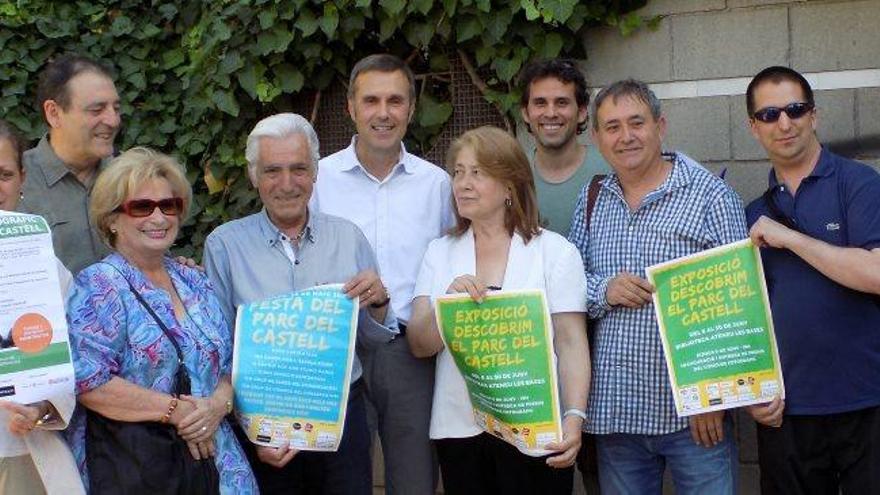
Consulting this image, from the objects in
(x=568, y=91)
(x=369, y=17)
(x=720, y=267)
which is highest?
(x=369, y=17)

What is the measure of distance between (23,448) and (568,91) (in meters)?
2.36

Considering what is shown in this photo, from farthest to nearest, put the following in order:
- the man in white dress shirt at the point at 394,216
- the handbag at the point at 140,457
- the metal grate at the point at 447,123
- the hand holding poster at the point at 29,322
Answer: the metal grate at the point at 447,123
the man in white dress shirt at the point at 394,216
the handbag at the point at 140,457
the hand holding poster at the point at 29,322

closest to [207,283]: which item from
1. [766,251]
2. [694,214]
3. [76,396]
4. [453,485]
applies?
[76,396]

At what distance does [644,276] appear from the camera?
3.71m

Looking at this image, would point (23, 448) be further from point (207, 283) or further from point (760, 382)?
point (760, 382)

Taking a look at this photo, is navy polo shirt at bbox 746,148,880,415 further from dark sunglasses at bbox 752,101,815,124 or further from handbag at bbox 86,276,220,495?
handbag at bbox 86,276,220,495

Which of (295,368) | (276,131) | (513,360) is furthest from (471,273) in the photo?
(276,131)

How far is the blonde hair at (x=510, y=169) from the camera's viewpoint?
370 centimetres

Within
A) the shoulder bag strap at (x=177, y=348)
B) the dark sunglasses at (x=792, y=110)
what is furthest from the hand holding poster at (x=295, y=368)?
the dark sunglasses at (x=792, y=110)

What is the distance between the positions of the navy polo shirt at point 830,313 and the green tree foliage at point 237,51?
1545 mm

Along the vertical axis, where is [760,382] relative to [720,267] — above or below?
below

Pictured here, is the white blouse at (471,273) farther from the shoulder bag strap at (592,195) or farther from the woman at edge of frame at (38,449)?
the woman at edge of frame at (38,449)

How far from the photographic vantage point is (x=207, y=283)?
3533mm

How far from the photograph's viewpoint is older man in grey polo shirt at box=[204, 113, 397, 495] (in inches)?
145
